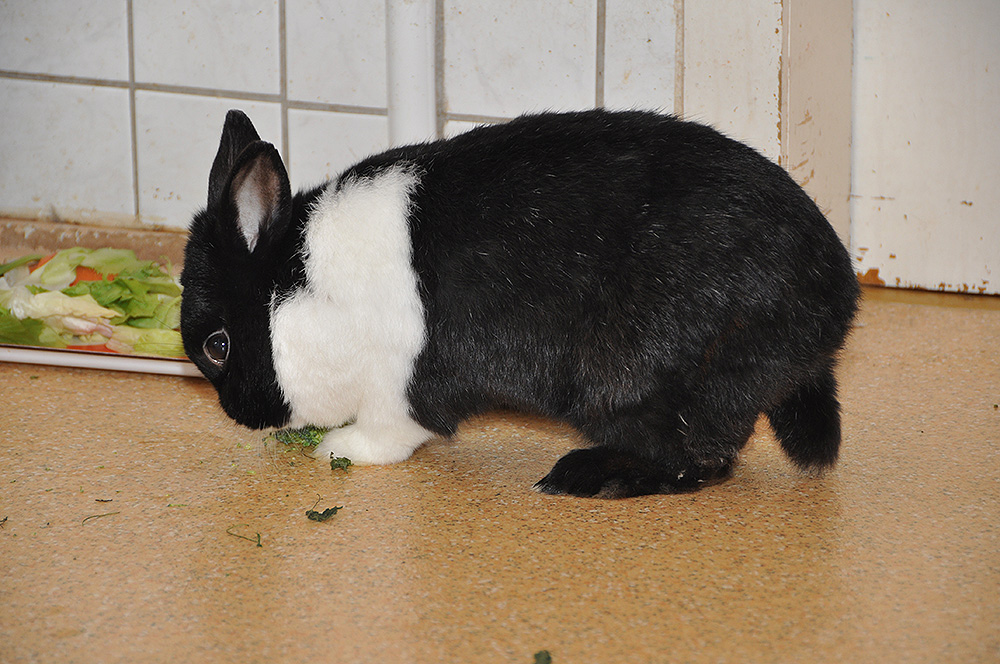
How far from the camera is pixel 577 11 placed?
2.31 m

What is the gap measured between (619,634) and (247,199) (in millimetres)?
813

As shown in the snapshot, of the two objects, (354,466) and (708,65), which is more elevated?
(708,65)

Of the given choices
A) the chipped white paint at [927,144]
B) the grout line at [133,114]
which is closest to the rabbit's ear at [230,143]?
the grout line at [133,114]

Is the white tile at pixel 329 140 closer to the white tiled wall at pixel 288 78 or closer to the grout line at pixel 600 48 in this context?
the white tiled wall at pixel 288 78

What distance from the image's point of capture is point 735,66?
2.25 meters

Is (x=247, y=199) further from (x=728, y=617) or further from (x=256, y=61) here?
(x=256, y=61)

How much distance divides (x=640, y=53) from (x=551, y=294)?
111 centimetres

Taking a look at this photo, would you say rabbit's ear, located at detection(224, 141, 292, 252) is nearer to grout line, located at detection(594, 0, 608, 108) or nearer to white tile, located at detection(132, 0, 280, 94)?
grout line, located at detection(594, 0, 608, 108)

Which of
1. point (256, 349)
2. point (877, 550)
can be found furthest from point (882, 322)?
point (256, 349)

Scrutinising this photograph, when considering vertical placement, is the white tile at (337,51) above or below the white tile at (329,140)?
above

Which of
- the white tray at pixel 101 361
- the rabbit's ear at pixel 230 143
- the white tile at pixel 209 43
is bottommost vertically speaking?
the white tray at pixel 101 361

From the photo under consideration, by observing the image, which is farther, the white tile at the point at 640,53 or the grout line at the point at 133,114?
the grout line at the point at 133,114

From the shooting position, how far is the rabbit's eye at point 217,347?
4.99 ft

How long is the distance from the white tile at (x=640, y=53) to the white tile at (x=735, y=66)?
46 mm
